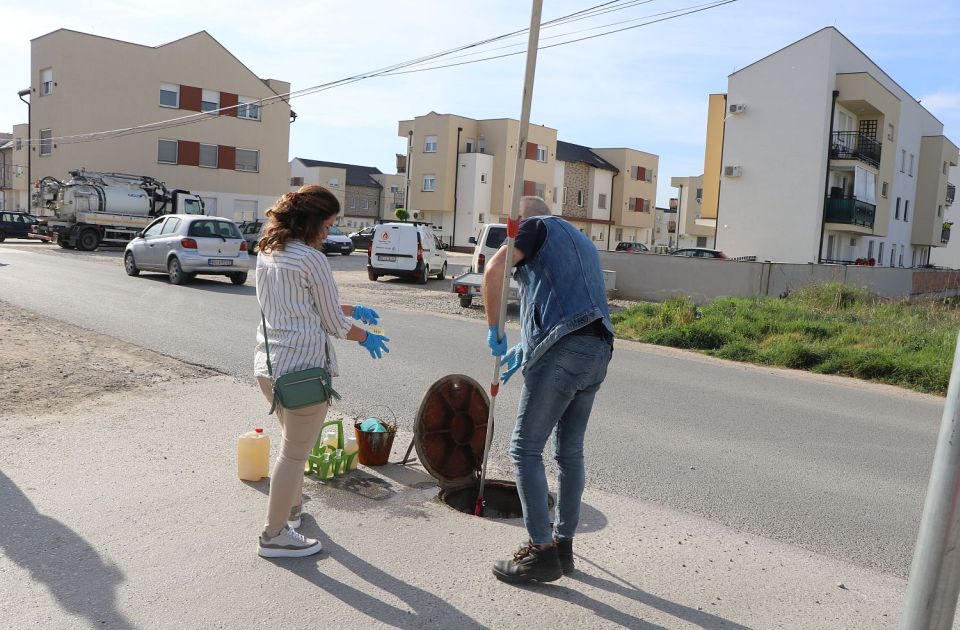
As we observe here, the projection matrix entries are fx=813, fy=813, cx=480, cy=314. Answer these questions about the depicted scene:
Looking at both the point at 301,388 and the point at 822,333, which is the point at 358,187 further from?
the point at 301,388

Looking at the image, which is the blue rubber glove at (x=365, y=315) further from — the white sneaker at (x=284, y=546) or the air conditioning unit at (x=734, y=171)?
the air conditioning unit at (x=734, y=171)

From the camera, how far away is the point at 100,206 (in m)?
32.4

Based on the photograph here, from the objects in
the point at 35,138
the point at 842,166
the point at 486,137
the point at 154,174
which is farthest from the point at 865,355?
the point at 486,137

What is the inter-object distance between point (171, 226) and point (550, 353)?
17.7 meters

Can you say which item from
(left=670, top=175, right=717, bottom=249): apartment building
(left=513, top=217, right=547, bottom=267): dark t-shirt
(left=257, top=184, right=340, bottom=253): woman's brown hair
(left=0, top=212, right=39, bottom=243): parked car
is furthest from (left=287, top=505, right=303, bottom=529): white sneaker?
(left=670, top=175, right=717, bottom=249): apartment building

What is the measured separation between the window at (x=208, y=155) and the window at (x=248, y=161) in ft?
4.27

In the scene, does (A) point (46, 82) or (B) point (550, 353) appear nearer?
(B) point (550, 353)

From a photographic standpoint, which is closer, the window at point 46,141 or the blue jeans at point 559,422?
the blue jeans at point 559,422

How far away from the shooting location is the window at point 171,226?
19203mm

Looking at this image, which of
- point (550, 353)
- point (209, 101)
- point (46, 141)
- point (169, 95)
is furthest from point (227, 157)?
point (550, 353)

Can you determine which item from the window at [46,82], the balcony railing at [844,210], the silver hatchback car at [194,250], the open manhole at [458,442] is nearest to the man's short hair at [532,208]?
the open manhole at [458,442]

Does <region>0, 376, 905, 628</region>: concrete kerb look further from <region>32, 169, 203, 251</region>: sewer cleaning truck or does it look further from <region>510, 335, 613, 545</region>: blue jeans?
<region>32, 169, 203, 251</region>: sewer cleaning truck

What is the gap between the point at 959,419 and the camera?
2227 mm

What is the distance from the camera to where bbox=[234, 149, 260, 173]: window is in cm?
4554
